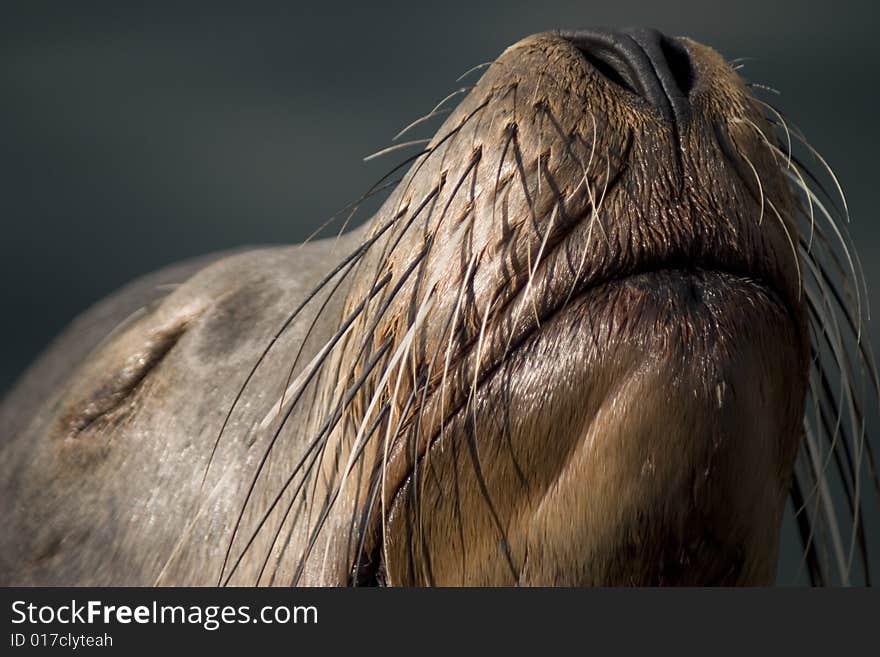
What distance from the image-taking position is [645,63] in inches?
64.7

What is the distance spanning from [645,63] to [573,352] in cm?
39

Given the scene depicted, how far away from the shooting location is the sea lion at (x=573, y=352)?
1.52 metres

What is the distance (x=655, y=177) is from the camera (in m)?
1.60

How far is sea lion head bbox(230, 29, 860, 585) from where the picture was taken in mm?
1521

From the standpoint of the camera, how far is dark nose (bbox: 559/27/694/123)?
1627mm

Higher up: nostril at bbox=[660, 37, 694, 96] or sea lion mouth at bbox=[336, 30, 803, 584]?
nostril at bbox=[660, 37, 694, 96]

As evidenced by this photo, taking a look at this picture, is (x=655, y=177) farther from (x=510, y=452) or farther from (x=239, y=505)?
(x=239, y=505)

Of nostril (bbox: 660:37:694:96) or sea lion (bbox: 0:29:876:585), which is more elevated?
nostril (bbox: 660:37:694:96)

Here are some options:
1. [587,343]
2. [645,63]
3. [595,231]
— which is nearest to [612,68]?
[645,63]

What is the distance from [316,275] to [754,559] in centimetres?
95

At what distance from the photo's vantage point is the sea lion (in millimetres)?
1524

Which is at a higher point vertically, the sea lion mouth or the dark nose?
the dark nose

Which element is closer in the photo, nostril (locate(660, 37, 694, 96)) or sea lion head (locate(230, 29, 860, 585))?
sea lion head (locate(230, 29, 860, 585))

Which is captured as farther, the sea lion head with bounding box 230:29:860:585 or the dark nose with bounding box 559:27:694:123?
the dark nose with bounding box 559:27:694:123
